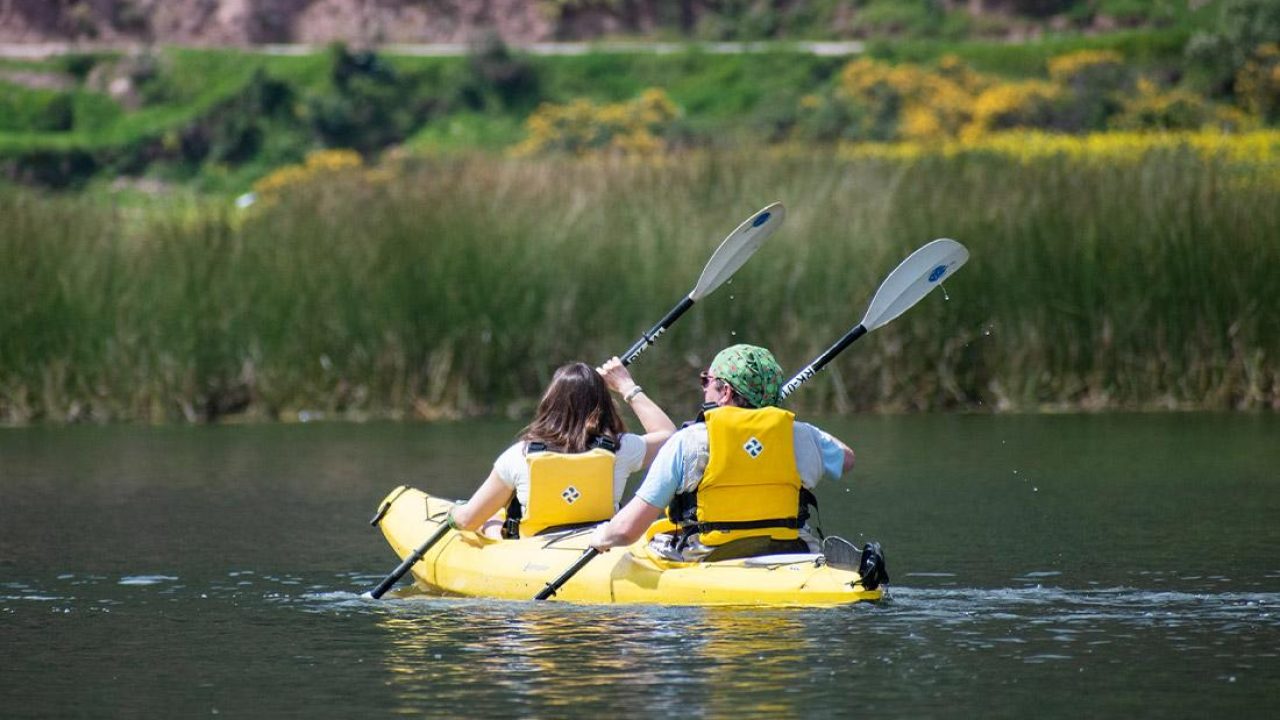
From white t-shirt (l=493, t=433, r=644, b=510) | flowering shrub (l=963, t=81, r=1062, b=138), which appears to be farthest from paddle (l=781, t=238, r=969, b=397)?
flowering shrub (l=963, t=81, r=1062, b=138)

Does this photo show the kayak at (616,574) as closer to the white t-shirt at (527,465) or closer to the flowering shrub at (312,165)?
the white t-shirt at (527,465)

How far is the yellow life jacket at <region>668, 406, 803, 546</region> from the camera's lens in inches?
372

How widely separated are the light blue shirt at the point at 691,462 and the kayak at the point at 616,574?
0.34 meters

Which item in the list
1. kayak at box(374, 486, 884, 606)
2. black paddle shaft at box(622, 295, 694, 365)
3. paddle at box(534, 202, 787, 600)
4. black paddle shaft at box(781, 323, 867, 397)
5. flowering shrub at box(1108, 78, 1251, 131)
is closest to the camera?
kayak at box(374, 486, 884, 606)

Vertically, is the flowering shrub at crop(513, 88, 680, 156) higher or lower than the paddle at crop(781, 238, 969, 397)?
higher

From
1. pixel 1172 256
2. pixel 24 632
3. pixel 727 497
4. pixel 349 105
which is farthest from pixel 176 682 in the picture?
pixel 349 105

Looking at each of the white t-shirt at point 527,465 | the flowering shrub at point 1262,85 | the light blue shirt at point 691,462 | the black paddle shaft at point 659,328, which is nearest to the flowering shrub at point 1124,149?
the flowering shrub at point 1262,85

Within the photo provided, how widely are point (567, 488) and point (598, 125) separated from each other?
35.5m

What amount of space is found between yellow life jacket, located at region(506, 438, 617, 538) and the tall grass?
8.90m

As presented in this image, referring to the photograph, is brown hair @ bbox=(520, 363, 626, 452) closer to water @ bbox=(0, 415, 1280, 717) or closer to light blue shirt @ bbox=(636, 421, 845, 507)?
light blue shirt @ bbox=(636, 421, 845, 507)

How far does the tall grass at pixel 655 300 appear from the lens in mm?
19297

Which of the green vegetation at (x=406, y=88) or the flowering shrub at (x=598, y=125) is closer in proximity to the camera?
the flowering shrub at (x=598, y=125)

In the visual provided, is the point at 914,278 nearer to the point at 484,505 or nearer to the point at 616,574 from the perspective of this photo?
the point at 484,505

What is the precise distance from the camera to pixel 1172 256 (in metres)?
19.3
